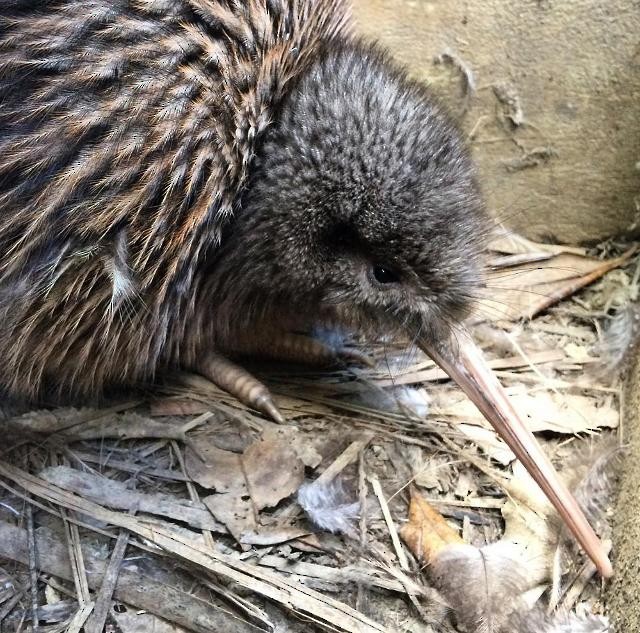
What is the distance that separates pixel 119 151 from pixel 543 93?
1.36m

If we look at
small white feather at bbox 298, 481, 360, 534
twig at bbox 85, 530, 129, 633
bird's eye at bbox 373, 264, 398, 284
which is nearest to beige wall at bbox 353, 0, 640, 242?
bird's eye at bbox 373, 264, 398, 284

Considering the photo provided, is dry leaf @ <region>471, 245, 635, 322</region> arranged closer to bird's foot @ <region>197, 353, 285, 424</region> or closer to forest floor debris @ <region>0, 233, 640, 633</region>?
forest floor debris @ <region>0, 233, 640, 633</region>

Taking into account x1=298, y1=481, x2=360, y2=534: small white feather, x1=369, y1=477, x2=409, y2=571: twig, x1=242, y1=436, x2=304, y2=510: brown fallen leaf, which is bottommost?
x1=242, y1=436, x2=304, y2=510: brown fallen leaf

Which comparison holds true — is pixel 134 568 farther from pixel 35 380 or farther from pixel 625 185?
pixel 625 185

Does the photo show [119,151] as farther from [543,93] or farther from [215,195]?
[543,93]

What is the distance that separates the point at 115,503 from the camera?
157cm

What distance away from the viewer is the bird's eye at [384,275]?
1619 mm

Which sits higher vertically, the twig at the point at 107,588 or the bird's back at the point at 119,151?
the bird's back at the point at 119,151

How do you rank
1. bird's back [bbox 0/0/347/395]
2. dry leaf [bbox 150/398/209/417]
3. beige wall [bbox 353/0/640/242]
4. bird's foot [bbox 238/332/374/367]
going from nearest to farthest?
bird's back [bbox 0/0/347/395] < dry leaf [bbox 150/398/209/417] < bird's foot [bbox 238/332/374/367] < beige wall [bbox 353/0/640/242]

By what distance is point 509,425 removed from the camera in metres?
1.68

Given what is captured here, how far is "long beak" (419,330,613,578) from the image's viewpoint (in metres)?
1.54

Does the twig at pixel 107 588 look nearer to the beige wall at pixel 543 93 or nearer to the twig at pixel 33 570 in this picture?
the twig at pixel 33 570

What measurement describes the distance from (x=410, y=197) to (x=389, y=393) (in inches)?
24.1

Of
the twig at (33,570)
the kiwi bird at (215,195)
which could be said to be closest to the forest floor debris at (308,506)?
the twig at (33,570)
